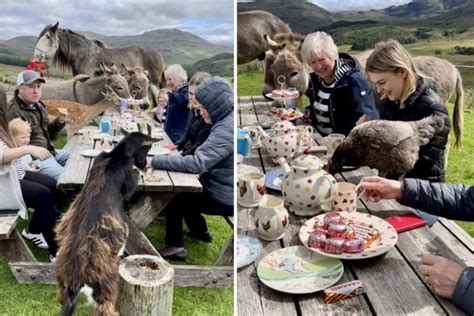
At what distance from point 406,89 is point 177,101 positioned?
0.58m

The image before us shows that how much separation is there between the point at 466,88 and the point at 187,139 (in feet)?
3.53

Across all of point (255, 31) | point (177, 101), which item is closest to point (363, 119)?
point (177, 101)

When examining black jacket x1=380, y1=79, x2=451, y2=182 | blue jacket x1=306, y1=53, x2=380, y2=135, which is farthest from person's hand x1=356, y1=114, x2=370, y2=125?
black jacket x1=380, y1=79, x2=451, y2=182

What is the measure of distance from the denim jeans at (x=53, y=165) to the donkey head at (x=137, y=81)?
203 millimetres

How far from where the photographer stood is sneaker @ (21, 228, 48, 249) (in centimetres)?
112

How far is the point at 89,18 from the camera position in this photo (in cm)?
114

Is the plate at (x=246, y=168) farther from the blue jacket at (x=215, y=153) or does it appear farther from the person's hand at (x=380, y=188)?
the person's hand at (x=380, y=188)

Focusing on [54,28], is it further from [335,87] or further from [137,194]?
[335,87]

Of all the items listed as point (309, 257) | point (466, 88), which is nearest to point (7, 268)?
point (309, 257)

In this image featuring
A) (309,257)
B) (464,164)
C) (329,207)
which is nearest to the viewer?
(309,257)

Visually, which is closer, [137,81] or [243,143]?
[137,81]

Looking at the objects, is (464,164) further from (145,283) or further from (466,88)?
(145,283)

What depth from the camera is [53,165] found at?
3.66 feet

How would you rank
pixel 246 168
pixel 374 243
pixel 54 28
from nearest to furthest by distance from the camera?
pixel 374 243 < pixel 54 28 < pixel 246 168
